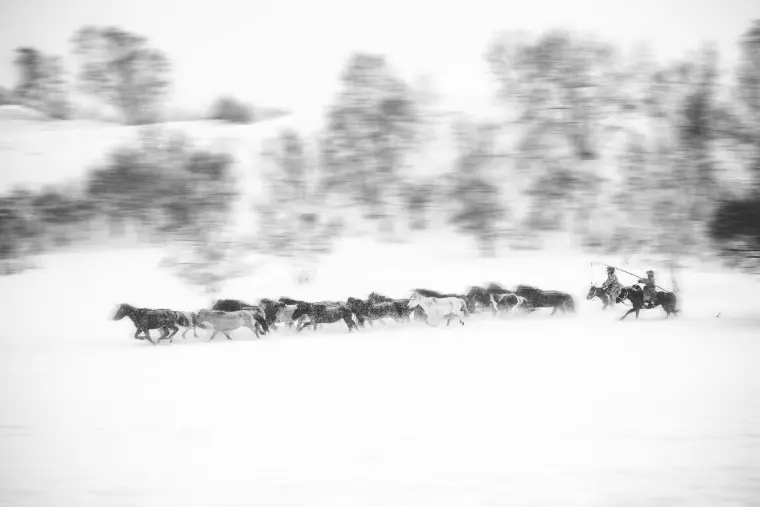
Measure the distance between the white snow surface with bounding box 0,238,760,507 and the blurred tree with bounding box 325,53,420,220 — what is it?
15506mm

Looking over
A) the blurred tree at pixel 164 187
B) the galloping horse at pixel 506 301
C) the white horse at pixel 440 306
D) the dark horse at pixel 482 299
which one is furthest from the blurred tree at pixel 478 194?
the white horse at pixel 440 306

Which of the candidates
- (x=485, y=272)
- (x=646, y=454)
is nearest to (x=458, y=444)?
(x=646, y=454)

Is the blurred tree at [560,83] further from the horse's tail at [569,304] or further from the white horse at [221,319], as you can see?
the white horse at [221,319]

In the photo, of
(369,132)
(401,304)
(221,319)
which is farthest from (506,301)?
(369,132)

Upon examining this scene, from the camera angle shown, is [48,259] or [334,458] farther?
[48,259]

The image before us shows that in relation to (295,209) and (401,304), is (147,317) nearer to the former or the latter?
(401,304)

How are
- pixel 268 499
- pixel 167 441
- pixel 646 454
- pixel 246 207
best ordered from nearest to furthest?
1. pixel 268 499
2. pixel 646 454
3. pixel 167 441
4. pixel 246 207

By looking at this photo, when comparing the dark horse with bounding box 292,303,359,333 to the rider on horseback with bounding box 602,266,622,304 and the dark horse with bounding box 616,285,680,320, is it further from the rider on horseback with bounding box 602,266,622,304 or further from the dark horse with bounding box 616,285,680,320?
the rider on horseback with bounding box 602,266,622,304

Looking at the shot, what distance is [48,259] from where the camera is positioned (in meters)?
23.3

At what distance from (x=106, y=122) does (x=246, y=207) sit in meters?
16.4

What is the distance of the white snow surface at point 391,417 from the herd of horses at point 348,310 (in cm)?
47

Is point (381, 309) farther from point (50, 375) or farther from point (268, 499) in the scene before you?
point (268, 499)

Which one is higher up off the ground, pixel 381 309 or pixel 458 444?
pixel 381 309

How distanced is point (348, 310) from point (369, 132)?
15.7 metres
